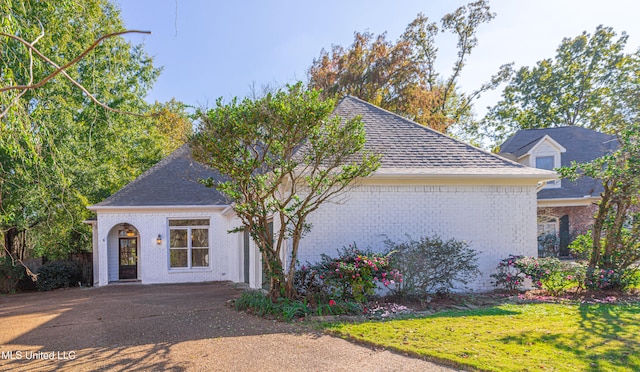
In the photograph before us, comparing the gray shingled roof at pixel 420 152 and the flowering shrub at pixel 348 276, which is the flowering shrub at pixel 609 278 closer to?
the gray shingled roof at pixel 420 152

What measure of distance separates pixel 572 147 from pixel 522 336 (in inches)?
681

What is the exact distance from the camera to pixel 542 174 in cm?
891

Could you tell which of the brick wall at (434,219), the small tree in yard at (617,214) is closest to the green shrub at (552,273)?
the small tree in yard at (617,214)

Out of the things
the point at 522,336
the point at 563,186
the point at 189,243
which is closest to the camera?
the point at 522,336

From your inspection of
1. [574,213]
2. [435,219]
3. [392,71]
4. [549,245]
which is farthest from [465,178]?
[392,71]

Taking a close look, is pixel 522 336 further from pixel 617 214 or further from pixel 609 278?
pixel 617 214

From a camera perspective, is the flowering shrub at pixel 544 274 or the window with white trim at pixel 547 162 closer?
the flowering shrub at pixel 544 274

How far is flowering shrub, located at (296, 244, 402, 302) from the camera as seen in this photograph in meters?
7.25

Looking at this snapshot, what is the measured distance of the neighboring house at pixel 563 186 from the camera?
1695 centimetres

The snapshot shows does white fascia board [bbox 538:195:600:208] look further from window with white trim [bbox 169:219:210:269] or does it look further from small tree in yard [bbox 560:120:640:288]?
window with white trim [bbox 169:219:210:269]

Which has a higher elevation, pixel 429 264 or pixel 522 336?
pixel 429 264

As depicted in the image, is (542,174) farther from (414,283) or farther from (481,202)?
(414,283)

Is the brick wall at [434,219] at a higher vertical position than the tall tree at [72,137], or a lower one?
lower

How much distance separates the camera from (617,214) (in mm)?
8594
